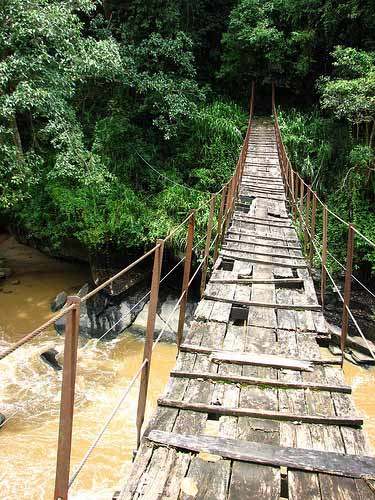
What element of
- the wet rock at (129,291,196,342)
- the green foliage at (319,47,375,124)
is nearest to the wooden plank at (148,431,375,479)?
Answer: the wet rock at (129,291,196,342)

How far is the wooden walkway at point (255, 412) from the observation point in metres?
1.99

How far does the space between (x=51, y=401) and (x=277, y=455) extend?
6.13m

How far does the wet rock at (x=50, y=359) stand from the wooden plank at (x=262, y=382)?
6.18 meters

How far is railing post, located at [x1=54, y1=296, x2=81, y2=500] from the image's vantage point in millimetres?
1508

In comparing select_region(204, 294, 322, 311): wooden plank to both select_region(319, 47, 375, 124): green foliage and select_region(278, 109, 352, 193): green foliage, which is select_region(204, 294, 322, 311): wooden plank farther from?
select_region(278, 109, 352, 193): green foliage

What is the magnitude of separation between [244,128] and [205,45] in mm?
4130

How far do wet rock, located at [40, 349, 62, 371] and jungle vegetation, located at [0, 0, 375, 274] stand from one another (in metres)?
2.57

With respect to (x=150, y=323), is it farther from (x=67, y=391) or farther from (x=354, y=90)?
(x=354, y=90)

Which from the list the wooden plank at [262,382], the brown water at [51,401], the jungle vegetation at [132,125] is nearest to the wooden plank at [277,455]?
the wooden plank at [262,382]

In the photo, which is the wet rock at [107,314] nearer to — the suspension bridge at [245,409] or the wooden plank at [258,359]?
the suspension bridge at [245,409]

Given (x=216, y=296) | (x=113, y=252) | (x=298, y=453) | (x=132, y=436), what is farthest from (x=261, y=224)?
(x=298, y=453)

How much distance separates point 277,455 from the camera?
2.13 metres

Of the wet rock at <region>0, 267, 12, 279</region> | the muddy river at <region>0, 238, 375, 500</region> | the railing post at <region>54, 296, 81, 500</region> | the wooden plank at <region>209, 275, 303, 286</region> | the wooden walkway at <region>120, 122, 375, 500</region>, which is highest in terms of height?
the railing post at <region>54, 296, 81, 500</region>

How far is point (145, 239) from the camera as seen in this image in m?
9.56
